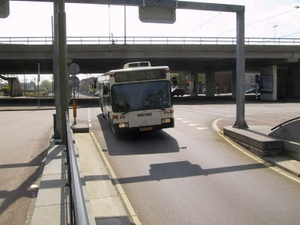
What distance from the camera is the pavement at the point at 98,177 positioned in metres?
5.30

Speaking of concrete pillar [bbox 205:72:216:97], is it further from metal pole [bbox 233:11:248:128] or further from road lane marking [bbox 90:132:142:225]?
road lane marking [bbox 90:132:142:225]

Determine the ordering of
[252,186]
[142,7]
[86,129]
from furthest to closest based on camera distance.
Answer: [86,129], [142,7], [252,186]

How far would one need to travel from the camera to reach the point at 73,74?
1830cm

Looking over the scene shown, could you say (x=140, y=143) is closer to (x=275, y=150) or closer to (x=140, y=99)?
(x=140, y=99)

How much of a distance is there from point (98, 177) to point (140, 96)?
5.94 metres

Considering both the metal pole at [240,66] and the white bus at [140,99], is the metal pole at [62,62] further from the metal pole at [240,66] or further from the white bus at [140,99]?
the metal pole at [240,66]

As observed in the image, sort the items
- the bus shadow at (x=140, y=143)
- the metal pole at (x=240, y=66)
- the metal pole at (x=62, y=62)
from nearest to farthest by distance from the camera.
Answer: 1. the metal pole at (x=62, y=62)
2. the bus shadow at (x=140, y=143)
3. the metal pole at (x=240, y=66)

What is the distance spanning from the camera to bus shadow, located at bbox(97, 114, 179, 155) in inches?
440

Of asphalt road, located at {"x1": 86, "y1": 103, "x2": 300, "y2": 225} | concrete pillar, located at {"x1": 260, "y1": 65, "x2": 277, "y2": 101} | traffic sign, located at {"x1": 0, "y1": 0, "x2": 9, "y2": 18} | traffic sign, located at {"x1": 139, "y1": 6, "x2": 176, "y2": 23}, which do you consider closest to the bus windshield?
asphalt road, located at {"x1": 86, "y1": 103, "x2": 300, "y2": 225}

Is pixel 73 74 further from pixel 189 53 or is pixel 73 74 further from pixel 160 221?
pixel 189 53

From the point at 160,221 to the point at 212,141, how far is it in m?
7.53

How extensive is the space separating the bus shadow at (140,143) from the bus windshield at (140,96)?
49.1 inches

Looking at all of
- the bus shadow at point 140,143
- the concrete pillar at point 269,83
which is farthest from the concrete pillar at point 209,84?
the bus shadow at point 140,143

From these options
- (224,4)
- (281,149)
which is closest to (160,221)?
(281,149)
